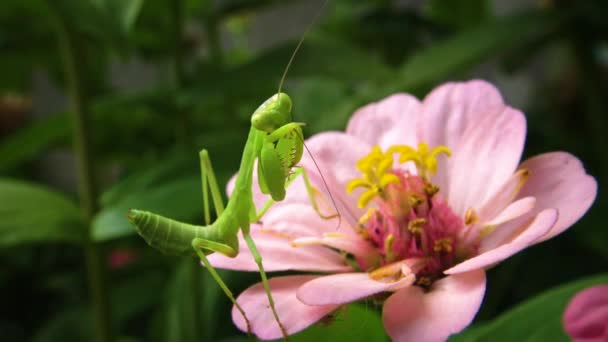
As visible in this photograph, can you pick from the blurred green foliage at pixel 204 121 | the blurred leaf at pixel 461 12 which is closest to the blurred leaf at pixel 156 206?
the blurred green foliage at pixel 204 121

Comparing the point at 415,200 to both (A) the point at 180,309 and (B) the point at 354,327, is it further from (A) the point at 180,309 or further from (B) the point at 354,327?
(A) the point at 180,309

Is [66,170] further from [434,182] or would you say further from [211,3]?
[434,182]

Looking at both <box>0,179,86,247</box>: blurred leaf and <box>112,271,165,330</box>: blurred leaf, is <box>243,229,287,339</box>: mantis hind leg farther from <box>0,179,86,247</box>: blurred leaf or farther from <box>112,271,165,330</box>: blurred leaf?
<box>112,271,165,330</box>: blurred leaf

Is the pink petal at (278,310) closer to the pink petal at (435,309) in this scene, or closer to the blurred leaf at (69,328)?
the pink petal at (435,309)

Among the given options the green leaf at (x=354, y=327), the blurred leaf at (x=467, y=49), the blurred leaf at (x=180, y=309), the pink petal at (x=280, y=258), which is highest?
the blurred leaf at (x=467, y=49)

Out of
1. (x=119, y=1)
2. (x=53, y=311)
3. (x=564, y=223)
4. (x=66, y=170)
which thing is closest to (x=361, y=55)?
(x=119, y=1)

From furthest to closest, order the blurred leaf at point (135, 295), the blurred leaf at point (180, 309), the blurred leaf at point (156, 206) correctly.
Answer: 1. the blurred leaf at point (135, 295)
2. the blurred leaf at point (180, 309)
3. the blurred leaf at point (156, 206)

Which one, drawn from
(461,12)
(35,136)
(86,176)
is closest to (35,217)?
(86,176)

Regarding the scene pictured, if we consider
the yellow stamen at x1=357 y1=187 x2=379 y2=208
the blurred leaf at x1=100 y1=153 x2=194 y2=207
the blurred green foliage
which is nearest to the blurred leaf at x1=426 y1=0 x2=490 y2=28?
the blurred green foliage
